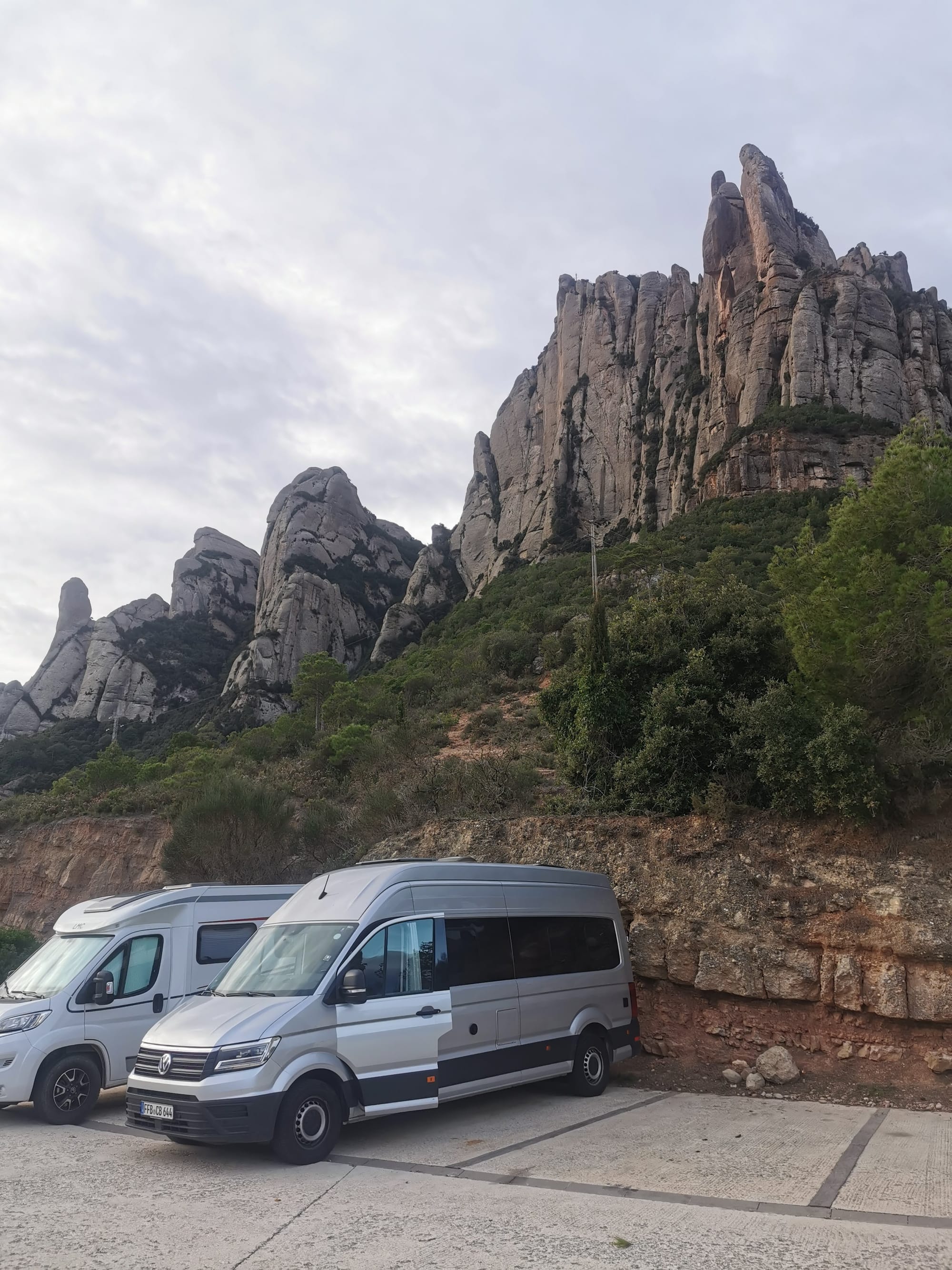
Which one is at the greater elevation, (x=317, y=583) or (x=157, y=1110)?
(x=317, y=583)

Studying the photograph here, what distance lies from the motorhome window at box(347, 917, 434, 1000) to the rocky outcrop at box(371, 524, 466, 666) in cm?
6278

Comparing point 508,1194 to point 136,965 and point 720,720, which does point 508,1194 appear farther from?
point 720,720

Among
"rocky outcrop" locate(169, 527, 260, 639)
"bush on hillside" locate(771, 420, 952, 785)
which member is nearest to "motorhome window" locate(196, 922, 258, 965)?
"bush on hillside" locate(771, 420, 952, 785)

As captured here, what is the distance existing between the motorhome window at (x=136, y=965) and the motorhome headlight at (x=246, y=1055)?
11.2 feet

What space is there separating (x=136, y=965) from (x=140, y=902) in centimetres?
74

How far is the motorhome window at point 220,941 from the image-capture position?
33.8 ft

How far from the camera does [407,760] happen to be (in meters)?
22.2

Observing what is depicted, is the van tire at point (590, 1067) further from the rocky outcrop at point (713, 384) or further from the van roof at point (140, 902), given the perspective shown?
the rocky outcrop at point (713, 384)

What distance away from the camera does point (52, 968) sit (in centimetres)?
973

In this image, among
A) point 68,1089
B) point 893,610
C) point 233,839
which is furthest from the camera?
point 233,839

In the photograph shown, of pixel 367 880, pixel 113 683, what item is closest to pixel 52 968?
pixel 367 880

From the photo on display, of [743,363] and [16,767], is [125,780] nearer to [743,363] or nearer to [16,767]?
[16,767]

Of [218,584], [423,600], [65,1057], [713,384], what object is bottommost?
[65,1057]

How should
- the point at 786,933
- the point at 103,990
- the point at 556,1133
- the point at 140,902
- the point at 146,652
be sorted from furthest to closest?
the point at 146,652
the point at 786,933
the point at 140,902
the point at 103,990
the point at 556,1133
